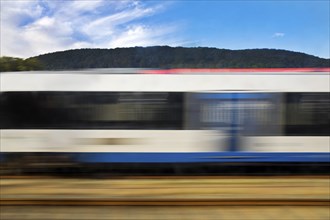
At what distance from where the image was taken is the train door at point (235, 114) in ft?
32.5

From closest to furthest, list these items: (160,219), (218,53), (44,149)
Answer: (160,219)
(44,149)
(218,53)

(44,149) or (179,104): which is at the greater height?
(179,104)

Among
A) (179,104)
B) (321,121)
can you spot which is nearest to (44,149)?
(179,104)

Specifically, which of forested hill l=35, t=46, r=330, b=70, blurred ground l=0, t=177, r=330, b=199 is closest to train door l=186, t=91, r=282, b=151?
blurred ground l=0, t=177, r=330, b=199

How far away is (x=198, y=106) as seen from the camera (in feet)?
32.7

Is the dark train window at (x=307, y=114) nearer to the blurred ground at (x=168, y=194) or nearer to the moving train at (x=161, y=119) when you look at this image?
the moving train at (x=161, y=119)

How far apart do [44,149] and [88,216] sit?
13.9 ft

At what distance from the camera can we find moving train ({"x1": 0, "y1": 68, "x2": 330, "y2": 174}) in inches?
391

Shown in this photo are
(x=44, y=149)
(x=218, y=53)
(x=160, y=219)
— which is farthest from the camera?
(x=218, y=53)

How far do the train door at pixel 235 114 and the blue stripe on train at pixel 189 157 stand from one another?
0.22 m

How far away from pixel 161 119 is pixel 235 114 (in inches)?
62.8

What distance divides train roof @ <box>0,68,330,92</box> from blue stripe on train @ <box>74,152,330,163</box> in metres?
1.41

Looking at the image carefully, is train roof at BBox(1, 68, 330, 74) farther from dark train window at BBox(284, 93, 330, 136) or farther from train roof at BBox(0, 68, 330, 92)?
dark train window at BBox(284, 93, 330, 136)

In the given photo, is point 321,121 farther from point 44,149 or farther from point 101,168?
point 44,149
